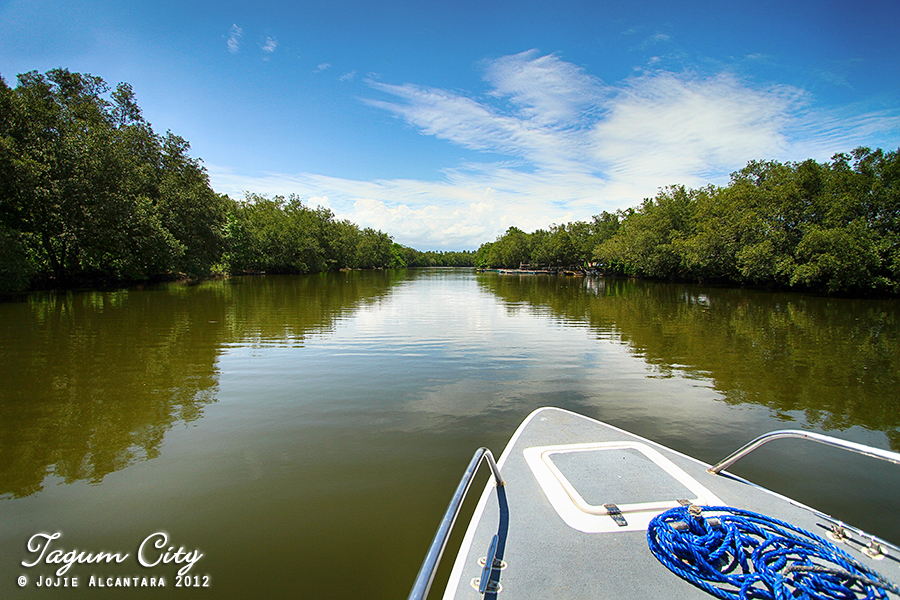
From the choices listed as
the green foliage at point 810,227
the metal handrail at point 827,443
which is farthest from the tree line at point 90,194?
the green foliage at point 810,227

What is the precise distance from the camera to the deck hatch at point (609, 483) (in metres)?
3.31

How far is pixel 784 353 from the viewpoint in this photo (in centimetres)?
1190

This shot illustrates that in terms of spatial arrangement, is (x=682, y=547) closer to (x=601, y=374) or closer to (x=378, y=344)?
(x=601, y=374)

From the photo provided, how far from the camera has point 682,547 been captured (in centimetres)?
279

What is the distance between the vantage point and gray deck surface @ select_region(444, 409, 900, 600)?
2.57m

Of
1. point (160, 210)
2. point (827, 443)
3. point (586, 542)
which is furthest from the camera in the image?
point (160, 210)

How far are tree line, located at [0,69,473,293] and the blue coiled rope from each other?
29925 mm

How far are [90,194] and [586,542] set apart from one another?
1423 inches

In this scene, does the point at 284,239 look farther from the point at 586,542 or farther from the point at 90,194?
the point at 586,542

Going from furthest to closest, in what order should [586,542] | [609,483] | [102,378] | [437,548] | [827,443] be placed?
[102,378]
[609,483]
[827,443]
[586,542]
[437,548]

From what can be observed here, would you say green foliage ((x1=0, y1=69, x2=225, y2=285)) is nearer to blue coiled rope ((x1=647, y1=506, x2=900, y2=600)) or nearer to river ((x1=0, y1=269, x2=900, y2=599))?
river ((x1=0, y1=269, x2=900, y2=599))

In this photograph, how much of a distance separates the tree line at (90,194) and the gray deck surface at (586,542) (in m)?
28.8

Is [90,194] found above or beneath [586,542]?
above

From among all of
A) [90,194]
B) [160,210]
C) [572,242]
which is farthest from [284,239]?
[572,242]
